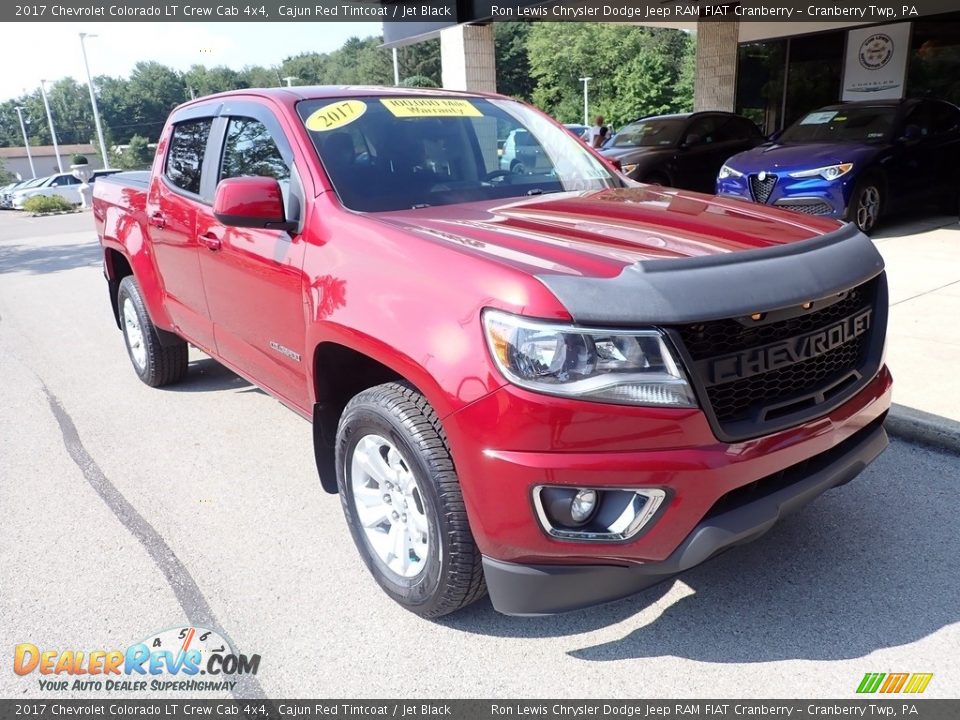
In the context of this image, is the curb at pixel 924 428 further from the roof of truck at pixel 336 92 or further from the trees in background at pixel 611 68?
the trees in background at pixel 611 68

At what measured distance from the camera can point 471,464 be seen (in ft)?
7.09

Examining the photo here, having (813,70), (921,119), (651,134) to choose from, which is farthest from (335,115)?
(813,70)

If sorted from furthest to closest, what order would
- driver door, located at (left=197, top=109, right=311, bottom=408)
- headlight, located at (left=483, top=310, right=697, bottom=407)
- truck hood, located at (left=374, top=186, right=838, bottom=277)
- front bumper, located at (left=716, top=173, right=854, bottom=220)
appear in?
front bumper, located at (left=716, top=173, right=854, bottom=220) < driver door, located at (left=197, top=109, right=311, bottom=408) < truck hood, located at (left=374, top=186, right=838, bottom=277) < headlight, located at (left=483, top=310, right=697, bottom=407)

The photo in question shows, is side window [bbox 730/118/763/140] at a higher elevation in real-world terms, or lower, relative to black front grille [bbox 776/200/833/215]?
higher

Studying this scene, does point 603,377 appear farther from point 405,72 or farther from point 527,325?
point 405,72

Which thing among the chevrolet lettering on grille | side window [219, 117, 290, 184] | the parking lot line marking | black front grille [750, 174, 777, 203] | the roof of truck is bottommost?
the parking lot line marking

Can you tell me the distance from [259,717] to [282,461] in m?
1.90

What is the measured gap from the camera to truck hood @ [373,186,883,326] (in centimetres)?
207

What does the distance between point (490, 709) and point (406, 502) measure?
2.34 feet

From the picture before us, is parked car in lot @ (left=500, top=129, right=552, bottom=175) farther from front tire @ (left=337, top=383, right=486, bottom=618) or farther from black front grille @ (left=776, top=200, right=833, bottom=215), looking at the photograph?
black front grille @ (left=776, top=200, right=833, bottom=215)

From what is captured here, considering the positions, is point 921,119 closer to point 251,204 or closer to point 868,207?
point 868,207

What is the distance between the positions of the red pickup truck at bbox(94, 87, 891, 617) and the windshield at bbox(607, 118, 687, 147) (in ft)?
30.6

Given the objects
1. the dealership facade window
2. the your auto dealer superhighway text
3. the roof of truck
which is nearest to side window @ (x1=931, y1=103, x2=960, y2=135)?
the dealership facade window

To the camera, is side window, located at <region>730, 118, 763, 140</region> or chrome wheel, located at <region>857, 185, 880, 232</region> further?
side window, located at <region>730, 118, 763, 140</region>
